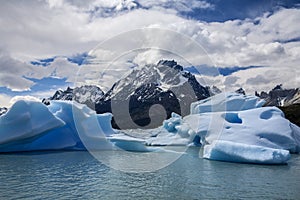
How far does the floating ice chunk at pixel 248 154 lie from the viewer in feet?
37.0

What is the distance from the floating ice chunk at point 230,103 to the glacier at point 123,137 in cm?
324

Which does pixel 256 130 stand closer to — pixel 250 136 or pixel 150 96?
pixel 250 136

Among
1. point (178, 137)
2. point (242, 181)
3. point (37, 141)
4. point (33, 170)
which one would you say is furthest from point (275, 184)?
point (178, 137)

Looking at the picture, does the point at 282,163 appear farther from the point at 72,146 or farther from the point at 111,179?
the point at 72,146

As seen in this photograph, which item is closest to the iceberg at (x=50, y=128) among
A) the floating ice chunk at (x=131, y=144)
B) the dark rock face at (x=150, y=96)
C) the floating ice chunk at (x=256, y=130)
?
the floating ice chunk at (x=131, y=144)

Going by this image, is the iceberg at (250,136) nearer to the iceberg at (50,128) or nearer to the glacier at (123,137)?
the glacier at (123,137)

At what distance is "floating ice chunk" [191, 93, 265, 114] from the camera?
71.3ft

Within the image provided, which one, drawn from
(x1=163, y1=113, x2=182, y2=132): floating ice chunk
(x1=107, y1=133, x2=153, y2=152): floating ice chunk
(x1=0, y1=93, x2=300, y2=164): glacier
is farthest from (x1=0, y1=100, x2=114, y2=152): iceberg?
(x1=163, y1=113, x2=182, y2=132): floating ice chunk

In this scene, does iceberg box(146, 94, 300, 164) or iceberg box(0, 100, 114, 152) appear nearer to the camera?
iceberg box(146, 94, 300, 164)

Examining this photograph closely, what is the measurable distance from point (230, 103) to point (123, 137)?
29.7ft

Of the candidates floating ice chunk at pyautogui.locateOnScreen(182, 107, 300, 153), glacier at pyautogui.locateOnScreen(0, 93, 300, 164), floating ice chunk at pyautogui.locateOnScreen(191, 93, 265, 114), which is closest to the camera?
glacier at pyautogui.locateOnScreen(0, 93, 300, 164)

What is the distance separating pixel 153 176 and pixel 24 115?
828cm

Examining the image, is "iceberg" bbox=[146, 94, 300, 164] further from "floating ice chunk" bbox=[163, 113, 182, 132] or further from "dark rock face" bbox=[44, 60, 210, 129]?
"dark rock face" bbox=[44, 60, 210, 129]

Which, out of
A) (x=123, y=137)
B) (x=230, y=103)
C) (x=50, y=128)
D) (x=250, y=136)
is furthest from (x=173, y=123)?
(x=50, y=128)
